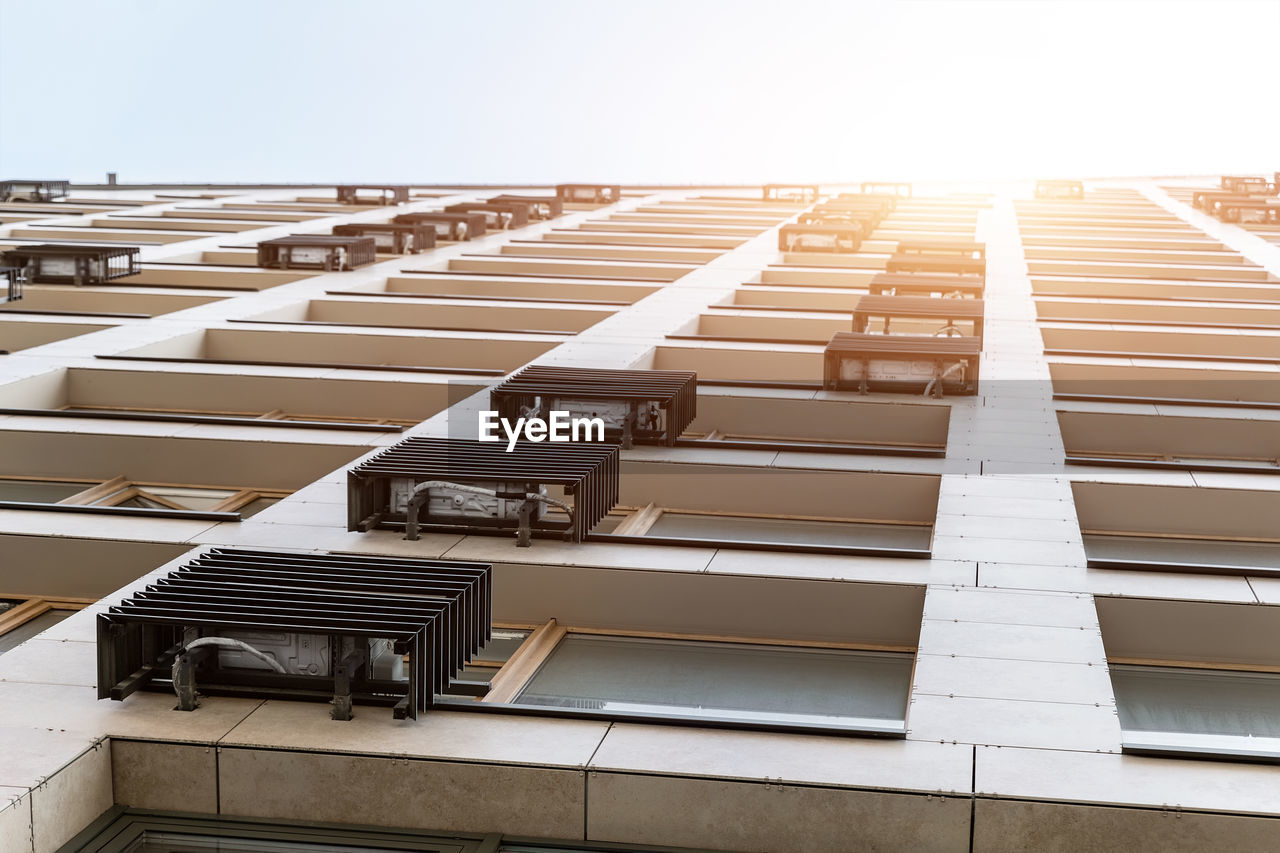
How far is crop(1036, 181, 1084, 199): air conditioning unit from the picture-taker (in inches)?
3935


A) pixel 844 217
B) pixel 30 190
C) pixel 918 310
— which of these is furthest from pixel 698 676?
pixel 30 190

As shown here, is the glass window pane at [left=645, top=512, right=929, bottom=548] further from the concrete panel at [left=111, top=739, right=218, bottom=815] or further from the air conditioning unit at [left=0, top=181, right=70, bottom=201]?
the air conditioning unit at [left=0, top=181, right=70, bottom=201]

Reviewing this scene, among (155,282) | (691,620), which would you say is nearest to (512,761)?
(691,620)

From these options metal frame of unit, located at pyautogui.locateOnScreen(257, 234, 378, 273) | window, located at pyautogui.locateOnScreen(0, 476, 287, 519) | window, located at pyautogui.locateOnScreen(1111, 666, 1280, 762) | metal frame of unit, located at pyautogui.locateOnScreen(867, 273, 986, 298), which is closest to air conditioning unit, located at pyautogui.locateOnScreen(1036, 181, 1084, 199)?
metal frame of unit, located at pyautogui.locateOnScreen(867, 273, 986, 298)

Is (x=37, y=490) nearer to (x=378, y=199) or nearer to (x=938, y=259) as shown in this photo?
(x=938, y=259)

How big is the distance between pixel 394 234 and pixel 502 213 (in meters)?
14.0

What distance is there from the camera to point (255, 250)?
59.2m

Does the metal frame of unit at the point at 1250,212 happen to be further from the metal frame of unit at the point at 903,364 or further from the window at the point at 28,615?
the window at the point at 28,615

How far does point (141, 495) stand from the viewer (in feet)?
83.0

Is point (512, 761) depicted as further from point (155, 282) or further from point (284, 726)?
point (155, 282)

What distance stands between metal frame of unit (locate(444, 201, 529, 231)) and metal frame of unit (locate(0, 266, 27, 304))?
1114 inches

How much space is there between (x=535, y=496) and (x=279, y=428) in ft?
27.8

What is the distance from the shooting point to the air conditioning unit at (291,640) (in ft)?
45.0

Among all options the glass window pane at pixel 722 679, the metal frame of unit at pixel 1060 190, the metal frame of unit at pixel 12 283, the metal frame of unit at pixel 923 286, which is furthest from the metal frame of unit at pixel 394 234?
the metal frame of unit at pixel 1060 190
